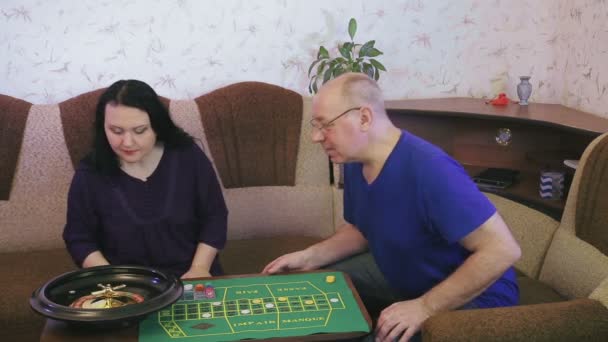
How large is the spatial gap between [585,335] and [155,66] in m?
2.24

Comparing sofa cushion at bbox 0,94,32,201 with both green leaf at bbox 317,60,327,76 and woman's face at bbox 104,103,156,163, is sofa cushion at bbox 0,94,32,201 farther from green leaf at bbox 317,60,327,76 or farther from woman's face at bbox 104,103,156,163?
green leaf at bbox 317,60,327,76

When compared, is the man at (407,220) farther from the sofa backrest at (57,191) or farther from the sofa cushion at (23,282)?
the sofa cushion at (23,282)

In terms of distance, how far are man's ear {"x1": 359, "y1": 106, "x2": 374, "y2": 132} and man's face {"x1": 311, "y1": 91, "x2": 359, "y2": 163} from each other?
0.02m

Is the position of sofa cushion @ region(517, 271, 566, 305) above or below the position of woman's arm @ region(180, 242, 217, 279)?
below

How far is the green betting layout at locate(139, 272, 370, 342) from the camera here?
147 centimetres

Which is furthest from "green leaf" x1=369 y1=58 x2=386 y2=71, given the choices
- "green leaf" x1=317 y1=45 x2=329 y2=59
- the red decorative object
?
the red decorative object

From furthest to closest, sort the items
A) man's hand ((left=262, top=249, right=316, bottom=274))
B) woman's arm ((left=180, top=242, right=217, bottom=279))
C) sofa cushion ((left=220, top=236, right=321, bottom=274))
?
sofa cushion ((left=220, top=236, right=321, bottom=274))
woman's arm ((left=180, top=242, right=217, bottom=279))
man's hand ((left=262, top=249, right=316, bottom=274))

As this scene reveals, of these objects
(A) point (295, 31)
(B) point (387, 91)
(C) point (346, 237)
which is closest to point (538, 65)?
(B) point (387, 91)

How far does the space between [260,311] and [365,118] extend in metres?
0.60

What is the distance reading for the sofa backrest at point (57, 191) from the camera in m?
2.68

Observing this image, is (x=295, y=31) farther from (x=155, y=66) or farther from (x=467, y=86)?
(x=467, y=86)

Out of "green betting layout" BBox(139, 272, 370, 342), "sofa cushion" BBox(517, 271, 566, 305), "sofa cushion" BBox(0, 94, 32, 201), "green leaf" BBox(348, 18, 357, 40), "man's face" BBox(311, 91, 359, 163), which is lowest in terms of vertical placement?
"sofa cushion" BBox(517, 271, 566, 305)

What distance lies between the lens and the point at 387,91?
336cm

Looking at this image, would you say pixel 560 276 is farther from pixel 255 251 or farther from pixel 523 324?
pixel 255 251
